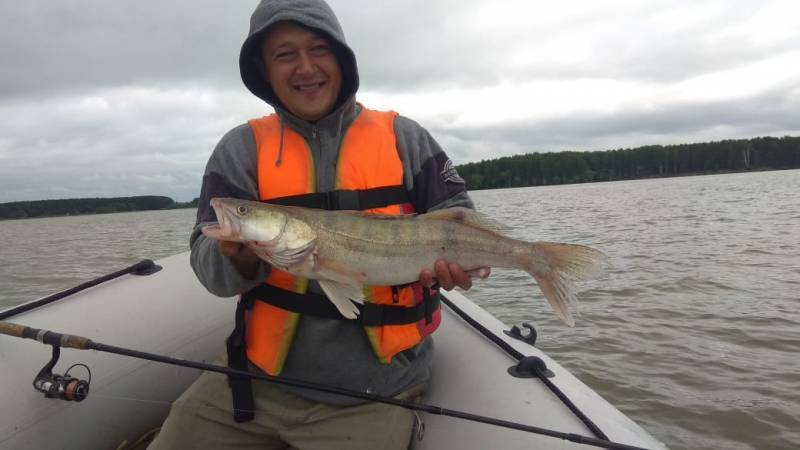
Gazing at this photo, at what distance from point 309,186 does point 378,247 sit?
0.67m

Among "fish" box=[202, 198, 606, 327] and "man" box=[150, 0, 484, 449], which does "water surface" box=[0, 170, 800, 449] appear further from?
"man" box=[150, 0, 484, 449]

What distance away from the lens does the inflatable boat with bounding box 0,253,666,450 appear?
3.17m

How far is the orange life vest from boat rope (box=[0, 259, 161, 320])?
190 cm

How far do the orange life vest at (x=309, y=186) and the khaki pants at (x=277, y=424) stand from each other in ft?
0.79

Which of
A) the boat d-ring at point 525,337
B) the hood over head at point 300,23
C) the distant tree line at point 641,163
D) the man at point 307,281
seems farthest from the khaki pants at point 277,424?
the distant tree line at point 641,163

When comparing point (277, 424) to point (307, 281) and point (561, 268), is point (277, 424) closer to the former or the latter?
point (307, 281)

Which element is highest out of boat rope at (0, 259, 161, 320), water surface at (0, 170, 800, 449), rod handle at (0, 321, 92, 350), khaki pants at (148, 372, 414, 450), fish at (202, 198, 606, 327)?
fish at (202, 198, 606, 327)

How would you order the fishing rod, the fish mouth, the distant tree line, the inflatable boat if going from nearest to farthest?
the fishing rod, the fish mouth, the inflatable boat, the distant tree line

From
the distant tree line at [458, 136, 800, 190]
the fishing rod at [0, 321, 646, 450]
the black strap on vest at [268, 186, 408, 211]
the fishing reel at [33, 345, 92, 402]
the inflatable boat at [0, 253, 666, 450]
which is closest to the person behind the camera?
the fishing rod at [0, 321, 646, 450]

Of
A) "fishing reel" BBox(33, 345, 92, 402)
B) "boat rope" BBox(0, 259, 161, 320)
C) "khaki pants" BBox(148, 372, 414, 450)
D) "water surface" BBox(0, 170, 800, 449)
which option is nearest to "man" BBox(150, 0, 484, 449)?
"khaki pants" BBox(148, 372, 414, 450)

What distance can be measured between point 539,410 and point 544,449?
37cm

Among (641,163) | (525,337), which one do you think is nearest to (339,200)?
(525,337)

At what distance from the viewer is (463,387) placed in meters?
3.77

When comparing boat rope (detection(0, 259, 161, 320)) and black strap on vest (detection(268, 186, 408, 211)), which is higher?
black strap on vest (detection(268, 186, 408, 211))
